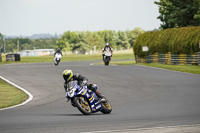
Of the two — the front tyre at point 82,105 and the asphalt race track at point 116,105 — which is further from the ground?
the front tyre at point 82,105

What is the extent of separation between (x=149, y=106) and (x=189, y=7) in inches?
1688

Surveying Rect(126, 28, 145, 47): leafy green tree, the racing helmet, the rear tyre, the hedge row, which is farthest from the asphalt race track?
Rect(126, 28, 145, 47): leafy green tree

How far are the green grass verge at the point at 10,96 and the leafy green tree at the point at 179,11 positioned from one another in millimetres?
36017

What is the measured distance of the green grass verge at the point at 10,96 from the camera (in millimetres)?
16641

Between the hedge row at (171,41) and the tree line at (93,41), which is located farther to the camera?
the tree line at (93,41)

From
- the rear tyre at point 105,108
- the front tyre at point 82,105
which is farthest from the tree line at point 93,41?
the front tyre at point 82,105

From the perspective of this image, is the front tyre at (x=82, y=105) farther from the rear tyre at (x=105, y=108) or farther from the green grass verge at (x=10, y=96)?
the green grass verge at (x=10, y=96)

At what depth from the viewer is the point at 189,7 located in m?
55.2

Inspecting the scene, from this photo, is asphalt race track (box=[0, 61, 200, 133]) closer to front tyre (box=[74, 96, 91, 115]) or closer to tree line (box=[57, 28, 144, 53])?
front tyre (box=[74, 96, 91, 115])

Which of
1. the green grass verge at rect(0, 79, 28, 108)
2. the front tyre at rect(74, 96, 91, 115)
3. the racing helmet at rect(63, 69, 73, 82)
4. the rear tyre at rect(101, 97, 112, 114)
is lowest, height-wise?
the green grass verge at rect(0, 79, 28, 108)

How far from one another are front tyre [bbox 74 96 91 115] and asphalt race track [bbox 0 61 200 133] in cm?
21

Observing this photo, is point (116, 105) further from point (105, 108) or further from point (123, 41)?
point (123, 41)

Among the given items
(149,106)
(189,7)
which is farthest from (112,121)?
(189,7)

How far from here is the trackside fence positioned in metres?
37.2
